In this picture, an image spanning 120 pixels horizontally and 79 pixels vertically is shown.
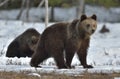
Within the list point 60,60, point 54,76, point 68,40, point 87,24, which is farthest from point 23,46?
point 54,76

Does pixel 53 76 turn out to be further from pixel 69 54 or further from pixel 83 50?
pixel 83 50

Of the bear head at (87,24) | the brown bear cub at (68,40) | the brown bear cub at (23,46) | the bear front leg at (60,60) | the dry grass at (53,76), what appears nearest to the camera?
the dry grass at (53,76)

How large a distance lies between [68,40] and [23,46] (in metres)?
4.92

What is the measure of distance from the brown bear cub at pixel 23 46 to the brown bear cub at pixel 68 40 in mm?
4179

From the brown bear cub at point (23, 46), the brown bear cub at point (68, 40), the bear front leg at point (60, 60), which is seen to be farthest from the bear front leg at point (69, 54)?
the brown bear cub at point (23, 46)

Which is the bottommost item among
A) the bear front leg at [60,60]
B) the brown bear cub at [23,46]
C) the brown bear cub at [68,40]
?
the brown bear cub at [23,46]

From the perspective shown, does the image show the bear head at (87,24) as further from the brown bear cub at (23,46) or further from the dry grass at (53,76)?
the brown bear cub at (23,46)

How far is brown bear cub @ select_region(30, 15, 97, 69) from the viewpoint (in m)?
10.9

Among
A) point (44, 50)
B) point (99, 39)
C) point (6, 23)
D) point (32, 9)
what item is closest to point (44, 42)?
point (44, 50)

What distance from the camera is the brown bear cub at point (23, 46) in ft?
51.3

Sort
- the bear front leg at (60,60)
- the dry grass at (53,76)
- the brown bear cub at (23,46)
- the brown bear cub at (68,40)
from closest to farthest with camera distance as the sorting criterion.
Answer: the dry grass at (53,76), the brown bear cub at (68,40), the bear front leg at (60,60), the brown bear cub at (23,46)

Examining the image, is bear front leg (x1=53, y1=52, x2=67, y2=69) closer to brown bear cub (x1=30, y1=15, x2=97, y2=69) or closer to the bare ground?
brown bear cub (x1=30, y1=15, x2=97, y2=69)

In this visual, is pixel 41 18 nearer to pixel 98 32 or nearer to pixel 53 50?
pixel 98 32

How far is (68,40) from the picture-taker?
36.2ft
